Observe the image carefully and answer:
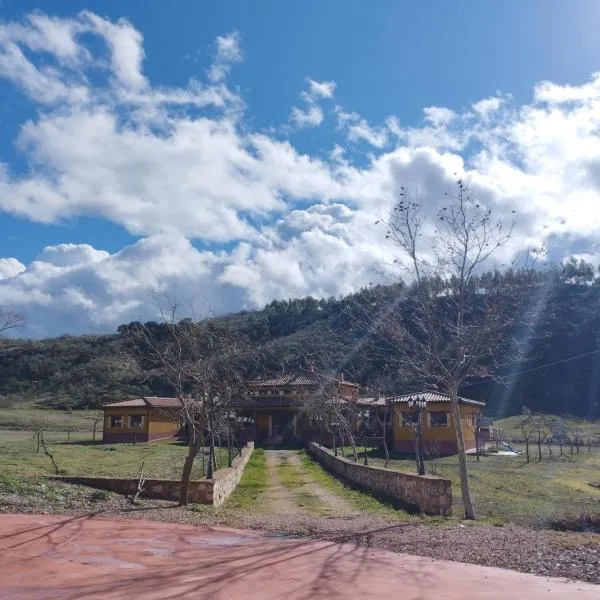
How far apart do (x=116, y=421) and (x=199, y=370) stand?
33.9 metres

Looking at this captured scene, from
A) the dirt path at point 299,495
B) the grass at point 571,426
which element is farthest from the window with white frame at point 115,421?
the grass at point 571,426

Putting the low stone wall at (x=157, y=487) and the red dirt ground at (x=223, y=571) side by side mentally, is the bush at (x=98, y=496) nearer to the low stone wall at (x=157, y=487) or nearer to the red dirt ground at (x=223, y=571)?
the low stone wall at (x=157, y=487)

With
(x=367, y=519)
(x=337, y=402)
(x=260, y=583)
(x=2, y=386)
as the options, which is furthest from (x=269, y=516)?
(x=2, y=386)

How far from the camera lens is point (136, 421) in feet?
156

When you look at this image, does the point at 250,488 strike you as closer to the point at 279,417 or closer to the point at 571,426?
the point at 279,417

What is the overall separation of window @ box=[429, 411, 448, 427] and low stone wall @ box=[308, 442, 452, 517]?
49.4 feet

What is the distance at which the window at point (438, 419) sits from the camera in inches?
1468

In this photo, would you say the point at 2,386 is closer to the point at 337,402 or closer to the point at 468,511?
the point at 337,402

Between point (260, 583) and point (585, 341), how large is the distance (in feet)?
284

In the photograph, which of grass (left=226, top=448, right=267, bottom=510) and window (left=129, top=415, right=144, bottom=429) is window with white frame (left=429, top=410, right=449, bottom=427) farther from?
window (left=129, top=415, right=144, bottom=429)

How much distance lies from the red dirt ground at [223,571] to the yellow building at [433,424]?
2672 centimetres

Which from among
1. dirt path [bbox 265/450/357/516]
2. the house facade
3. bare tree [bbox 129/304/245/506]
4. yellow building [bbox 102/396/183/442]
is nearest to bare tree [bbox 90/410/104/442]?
yellow building [bbox 102/396/183/442]

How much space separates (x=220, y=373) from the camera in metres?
21.2

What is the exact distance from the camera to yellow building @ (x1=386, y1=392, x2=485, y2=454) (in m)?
36.4
